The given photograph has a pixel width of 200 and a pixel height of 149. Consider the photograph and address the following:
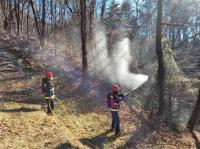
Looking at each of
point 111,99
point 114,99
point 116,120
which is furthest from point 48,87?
point 116,120

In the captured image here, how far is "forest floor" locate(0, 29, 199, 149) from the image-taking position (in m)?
11.6

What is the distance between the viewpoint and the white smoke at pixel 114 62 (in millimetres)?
25823

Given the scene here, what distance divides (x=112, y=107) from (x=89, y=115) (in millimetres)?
3320

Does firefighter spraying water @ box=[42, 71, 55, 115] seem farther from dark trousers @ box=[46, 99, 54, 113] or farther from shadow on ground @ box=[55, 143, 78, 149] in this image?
shadow on ground @ box=[55, 143, 78, 149]

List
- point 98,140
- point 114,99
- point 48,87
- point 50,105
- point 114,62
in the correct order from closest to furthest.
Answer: point 98,140
point 114,99
point 48,87
point 50,105
point 114,62

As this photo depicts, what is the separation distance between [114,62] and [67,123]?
15.2m

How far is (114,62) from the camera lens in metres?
28.8

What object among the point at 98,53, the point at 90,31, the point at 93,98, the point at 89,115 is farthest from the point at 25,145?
the point at 90,31

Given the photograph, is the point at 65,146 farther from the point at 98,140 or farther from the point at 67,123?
the point at 67,123

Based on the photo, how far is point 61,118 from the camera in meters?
14.5

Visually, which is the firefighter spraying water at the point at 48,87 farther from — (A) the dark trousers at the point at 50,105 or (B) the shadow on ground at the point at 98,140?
(B) the shadow on ground at the point at 98,140

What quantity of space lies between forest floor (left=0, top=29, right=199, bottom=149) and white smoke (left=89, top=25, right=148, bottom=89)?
14.5 ft

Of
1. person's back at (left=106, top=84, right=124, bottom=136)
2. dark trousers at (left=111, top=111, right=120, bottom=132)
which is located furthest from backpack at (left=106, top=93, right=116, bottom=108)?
dark trousers at (left=111, top=111, right=120, bottom=132)

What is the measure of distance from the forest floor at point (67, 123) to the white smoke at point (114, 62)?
4.41m
